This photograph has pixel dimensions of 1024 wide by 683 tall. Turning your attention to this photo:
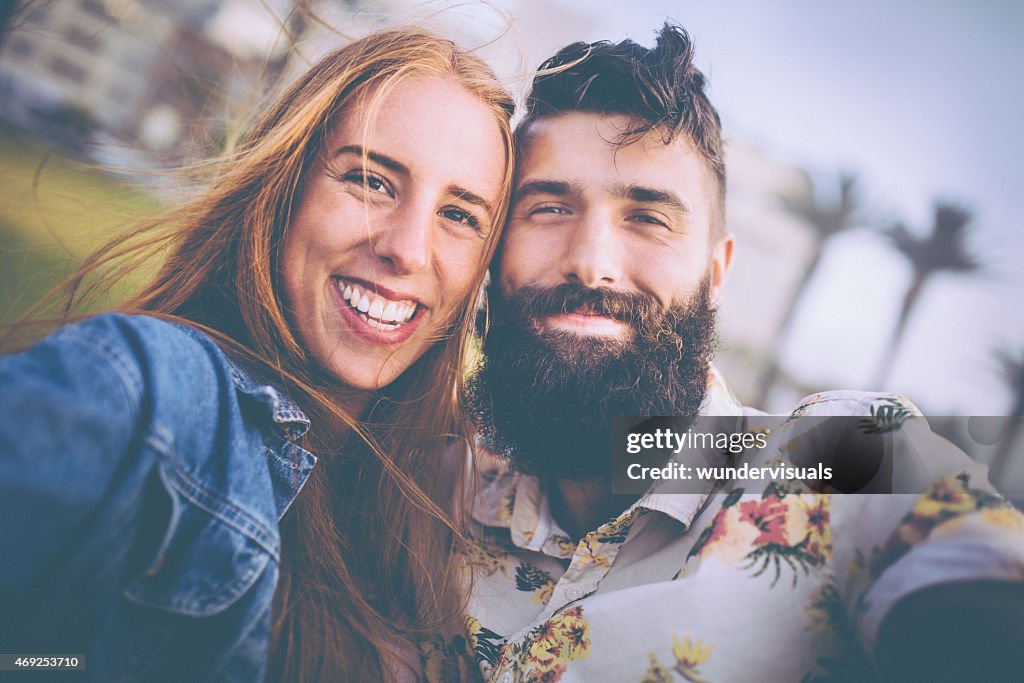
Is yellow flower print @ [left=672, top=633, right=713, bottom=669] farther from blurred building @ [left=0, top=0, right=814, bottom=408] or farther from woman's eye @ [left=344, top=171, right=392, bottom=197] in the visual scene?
woman's eye @ [left=344, top=171, right=392, bottom=197]

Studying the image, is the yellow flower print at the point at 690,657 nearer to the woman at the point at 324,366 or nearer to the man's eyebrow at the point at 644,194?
the woman at the point at 324,366

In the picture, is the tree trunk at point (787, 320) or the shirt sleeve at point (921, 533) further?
the tree trunk at point (787, 320)

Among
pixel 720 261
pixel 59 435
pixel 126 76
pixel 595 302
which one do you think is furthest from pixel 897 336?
pixel 126 76

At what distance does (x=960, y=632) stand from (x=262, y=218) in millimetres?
1637

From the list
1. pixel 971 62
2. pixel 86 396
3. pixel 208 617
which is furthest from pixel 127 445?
pixel 971 62

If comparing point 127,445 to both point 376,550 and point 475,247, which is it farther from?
point 475,247

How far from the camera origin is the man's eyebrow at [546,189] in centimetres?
162

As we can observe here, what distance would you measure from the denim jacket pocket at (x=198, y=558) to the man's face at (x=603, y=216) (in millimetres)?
839

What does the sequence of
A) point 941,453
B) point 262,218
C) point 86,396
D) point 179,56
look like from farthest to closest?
point 179,56, point 262,218, point 941,453, point 86,396

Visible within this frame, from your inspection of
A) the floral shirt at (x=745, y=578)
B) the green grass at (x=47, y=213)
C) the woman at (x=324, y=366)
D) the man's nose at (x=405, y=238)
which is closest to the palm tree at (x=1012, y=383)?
the floral shirt at (x=745, y=578)

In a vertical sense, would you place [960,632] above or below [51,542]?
above

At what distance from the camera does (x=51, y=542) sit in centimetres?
107

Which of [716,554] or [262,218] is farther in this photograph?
[262,218]

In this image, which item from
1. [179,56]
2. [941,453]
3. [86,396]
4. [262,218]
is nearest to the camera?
[86,396]
